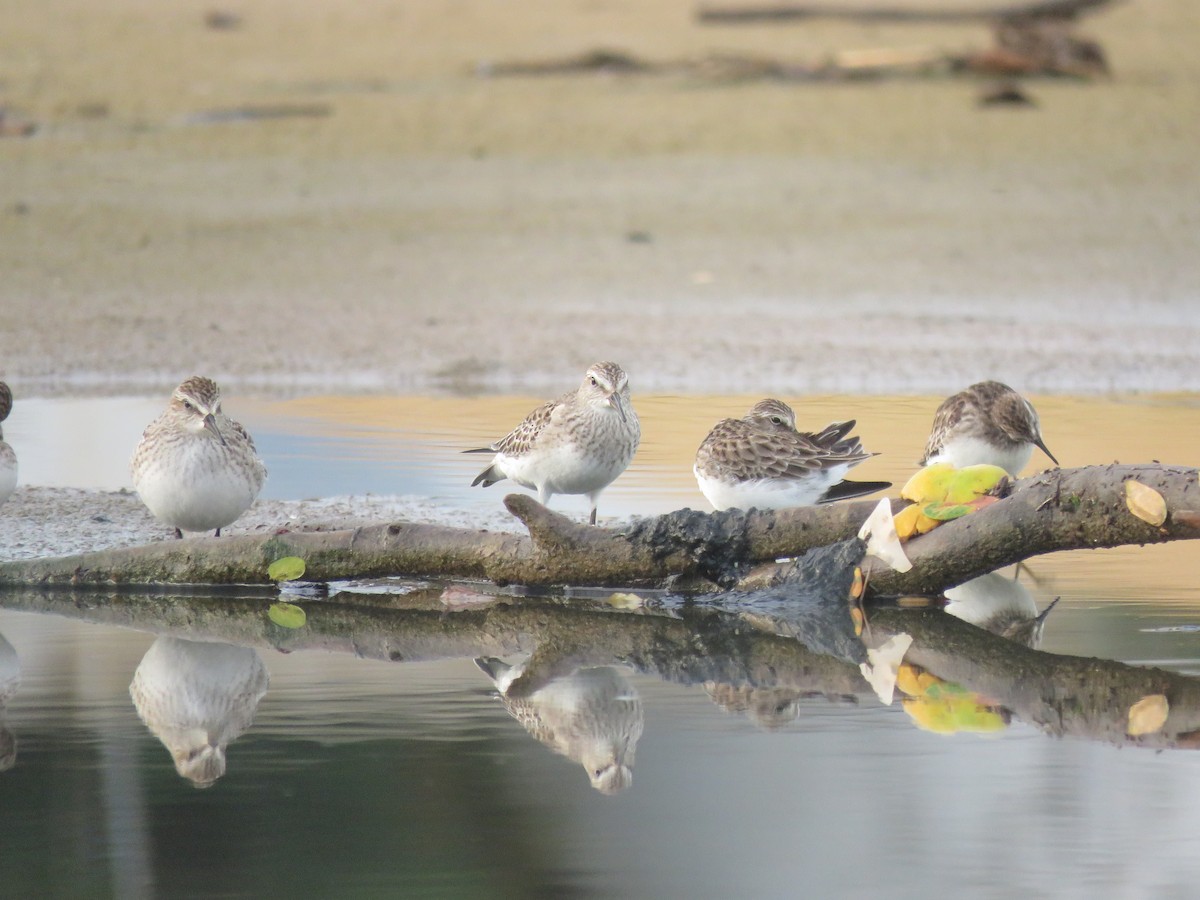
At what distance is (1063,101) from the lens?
22.0 meters

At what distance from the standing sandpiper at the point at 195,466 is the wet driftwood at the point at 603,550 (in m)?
0.44

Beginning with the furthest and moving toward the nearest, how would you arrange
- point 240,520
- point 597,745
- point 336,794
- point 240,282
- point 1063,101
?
point 1063,101 < point 240,282 < point 240,520 < point 597,745 < point 336,794

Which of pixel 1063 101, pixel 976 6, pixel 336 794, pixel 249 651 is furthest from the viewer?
pixel 976 6

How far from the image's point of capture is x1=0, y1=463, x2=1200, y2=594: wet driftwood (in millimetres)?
7625

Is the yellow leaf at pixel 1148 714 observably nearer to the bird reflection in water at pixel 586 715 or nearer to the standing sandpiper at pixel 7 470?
the bird reflection in water at pixel 586 715

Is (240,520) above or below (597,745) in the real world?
above

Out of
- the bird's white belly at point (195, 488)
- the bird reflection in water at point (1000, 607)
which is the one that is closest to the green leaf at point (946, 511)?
the bird reflection in water at point (1000, 607)

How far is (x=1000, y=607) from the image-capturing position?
795cm

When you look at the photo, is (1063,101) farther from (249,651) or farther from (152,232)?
(249,651)

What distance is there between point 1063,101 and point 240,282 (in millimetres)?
9480

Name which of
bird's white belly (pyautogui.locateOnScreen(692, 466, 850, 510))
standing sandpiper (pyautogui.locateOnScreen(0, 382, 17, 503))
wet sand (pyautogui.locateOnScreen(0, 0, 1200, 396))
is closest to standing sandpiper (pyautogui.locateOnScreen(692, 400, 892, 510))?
bird's white belly (pyautogui.locateOnScreen(692, 466, 850, 510))

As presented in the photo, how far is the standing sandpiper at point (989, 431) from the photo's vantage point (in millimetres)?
9891

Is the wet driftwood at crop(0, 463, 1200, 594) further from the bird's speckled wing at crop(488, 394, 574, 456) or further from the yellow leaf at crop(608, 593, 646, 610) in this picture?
the bird's speckled wing at crop(488, 394, 574, 456)

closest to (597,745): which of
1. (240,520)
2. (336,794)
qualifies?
(336,794)
